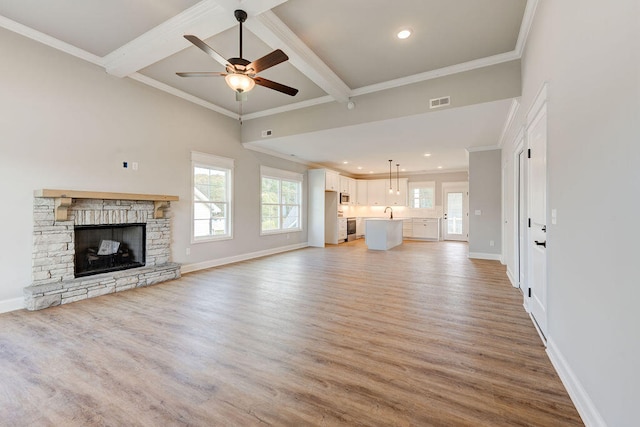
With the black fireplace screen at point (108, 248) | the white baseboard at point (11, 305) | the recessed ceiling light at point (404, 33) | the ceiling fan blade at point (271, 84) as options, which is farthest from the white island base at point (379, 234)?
the white baseboard at point (11, 305)

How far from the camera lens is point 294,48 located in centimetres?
338

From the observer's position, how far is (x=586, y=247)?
160 cm

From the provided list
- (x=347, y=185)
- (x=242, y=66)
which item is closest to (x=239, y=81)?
(x=242, y=66)

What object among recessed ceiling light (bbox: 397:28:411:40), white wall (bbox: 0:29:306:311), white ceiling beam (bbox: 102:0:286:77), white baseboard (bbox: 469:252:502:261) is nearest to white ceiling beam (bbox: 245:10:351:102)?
white ceiling beam (bbox: 102:0:286:77)

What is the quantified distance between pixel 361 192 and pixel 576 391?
990 cm

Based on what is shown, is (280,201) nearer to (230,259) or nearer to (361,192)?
(230,259)

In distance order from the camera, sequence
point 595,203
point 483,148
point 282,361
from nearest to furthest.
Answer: point 595,203 → point 282,361 → point 483,148

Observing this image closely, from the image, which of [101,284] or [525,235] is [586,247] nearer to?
[525,235]

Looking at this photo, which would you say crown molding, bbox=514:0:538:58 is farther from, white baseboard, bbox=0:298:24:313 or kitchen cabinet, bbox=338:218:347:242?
kitchen cabinet, bbox=338:218:347:242

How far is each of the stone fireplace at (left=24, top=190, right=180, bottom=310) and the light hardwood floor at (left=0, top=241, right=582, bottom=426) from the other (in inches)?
9.8

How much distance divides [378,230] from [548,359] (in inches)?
235

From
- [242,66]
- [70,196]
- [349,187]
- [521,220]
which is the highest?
[242,66]

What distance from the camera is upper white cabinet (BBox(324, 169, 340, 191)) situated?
8.72 m

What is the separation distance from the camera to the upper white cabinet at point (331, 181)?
8.72 m
